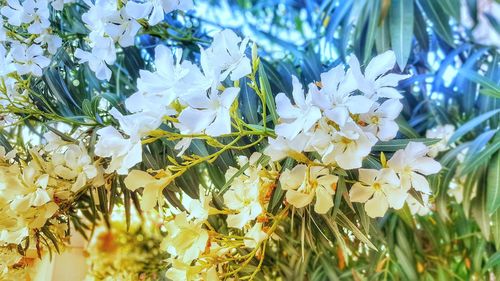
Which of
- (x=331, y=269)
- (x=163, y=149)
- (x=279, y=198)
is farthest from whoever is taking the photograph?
(x=331, y=269)

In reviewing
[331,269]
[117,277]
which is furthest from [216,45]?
[331,269]

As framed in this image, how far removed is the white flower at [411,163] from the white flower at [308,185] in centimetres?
6

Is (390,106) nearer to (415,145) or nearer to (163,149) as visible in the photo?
(415,145)

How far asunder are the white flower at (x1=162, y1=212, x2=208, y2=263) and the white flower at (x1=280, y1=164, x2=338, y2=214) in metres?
0.11

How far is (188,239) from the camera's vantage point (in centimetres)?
47

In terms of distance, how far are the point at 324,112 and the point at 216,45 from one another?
131mm

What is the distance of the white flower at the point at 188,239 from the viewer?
47 cm

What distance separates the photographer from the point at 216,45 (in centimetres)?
43

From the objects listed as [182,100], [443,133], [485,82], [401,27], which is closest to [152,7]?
[182,100]

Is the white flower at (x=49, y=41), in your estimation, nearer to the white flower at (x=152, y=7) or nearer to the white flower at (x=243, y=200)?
the white flower at (x=152, y=7)

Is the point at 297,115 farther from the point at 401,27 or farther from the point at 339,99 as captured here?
the point at 401,27

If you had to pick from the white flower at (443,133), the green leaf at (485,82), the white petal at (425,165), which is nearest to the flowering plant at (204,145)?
the white petal at (425,165)

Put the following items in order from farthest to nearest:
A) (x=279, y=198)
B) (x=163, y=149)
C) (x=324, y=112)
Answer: (x=163, y=149), (x=279, y=198), (x=324, y=112)

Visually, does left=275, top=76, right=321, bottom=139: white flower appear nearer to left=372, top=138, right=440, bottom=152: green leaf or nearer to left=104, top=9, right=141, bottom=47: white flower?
left=372, top=138, right=440, bottom=152: green leaf
